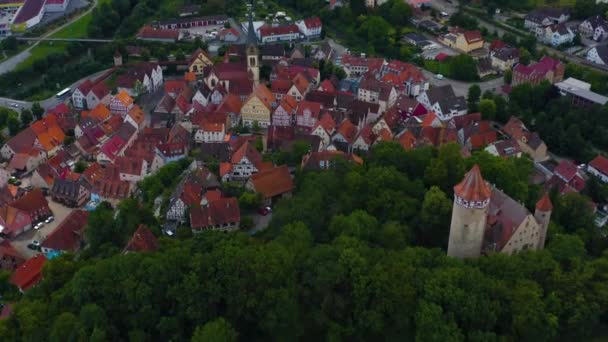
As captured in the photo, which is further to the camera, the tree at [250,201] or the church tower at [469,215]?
the tree at [250,201]

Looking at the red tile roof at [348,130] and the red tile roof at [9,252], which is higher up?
the red tile roof at [348,130]

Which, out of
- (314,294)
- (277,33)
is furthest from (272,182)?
(277,33)

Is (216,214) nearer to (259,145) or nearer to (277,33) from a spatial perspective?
(259,145)

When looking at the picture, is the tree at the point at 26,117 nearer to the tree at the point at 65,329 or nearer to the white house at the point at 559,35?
the tree at the point at 65,329

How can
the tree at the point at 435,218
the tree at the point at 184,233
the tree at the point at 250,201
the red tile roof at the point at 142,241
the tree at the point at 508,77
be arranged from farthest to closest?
the tree at the point at 508,77, the tree at the point at 250,201, the tree at the point at 184,233, the tree at the point at 435,218, the red tile roof at the point at 142,241

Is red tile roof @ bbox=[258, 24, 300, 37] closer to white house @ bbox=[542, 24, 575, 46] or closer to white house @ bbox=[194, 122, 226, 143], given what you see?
white house @ bbox=[194, 122, 226, 143]

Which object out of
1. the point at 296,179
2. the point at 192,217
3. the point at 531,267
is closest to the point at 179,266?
the point at 192,217

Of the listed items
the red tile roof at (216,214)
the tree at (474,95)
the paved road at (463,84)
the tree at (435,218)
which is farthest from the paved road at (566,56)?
the red tile roof at (216,214)
